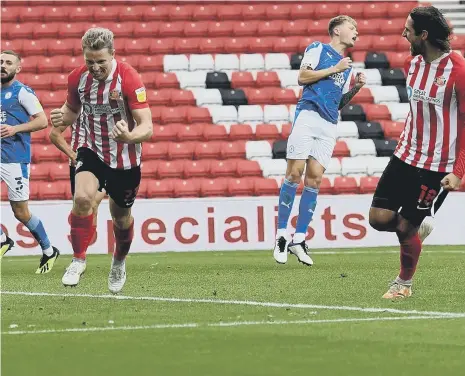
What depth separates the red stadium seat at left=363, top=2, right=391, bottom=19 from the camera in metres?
21.4

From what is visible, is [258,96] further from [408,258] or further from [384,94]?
[408,258]

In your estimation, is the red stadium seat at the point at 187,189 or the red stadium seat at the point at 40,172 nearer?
the red stadium seat at the point at 187,189

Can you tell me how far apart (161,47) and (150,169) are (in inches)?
133

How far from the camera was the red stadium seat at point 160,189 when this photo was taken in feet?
55.9

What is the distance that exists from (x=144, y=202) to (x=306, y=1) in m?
7.77

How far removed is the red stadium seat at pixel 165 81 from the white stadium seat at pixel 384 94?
11.3 feet

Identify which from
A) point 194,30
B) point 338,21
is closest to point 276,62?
point 194,30

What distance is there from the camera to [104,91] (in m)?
7.57

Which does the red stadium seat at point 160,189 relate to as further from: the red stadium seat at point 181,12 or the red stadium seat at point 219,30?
the red stadium seat at point 181,12

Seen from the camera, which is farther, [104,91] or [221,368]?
[104,91]

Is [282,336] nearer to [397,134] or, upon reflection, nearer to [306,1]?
[397,134]

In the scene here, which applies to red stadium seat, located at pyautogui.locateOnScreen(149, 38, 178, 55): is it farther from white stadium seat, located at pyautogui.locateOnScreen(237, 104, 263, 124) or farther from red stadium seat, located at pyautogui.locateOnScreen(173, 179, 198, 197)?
red stadium seat, located at pyautogui.locateOnScreen(173, 179, 198, 197)

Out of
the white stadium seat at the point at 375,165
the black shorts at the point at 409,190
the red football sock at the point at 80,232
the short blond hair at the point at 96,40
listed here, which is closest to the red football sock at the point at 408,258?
the black shorts at the point at 409,190

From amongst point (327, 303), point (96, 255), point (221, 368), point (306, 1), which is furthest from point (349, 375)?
point (306, 1)
